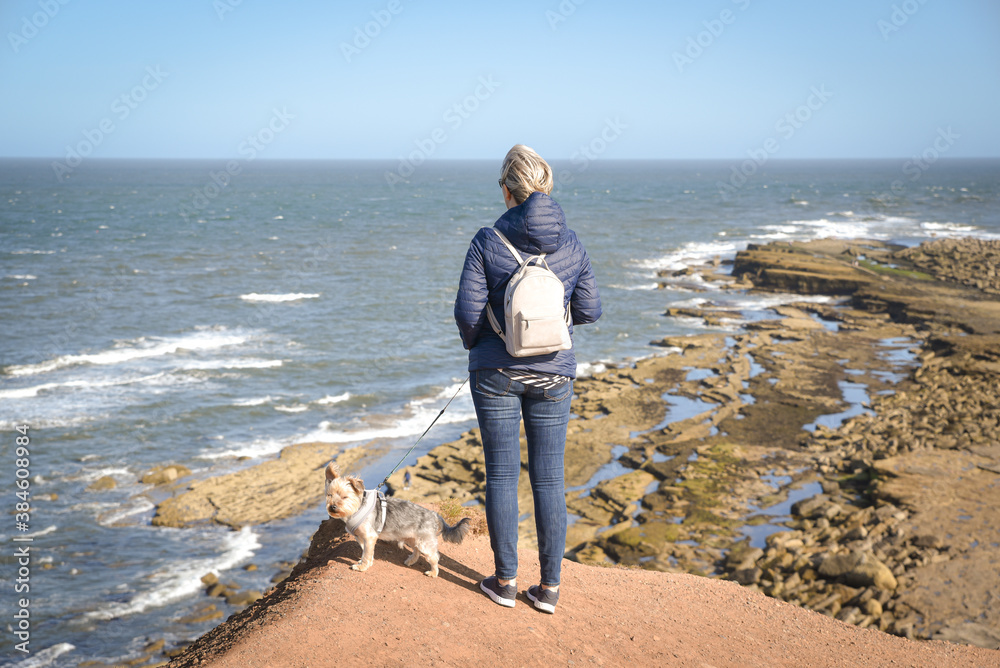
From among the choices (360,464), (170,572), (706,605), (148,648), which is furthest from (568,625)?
(360,464)

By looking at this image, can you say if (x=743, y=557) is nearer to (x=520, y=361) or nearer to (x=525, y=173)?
(x=520, y=361)

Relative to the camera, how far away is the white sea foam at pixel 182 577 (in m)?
9.89

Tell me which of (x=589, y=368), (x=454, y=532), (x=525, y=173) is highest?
(x=525, y=173)

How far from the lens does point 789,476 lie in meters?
13.0

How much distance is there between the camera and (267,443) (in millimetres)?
15406

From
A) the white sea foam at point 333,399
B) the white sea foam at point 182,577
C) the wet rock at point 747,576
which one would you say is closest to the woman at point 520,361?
the wet rock at point 747,576

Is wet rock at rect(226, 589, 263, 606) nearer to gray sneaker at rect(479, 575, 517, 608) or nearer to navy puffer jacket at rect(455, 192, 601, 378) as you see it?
gray sneaker at rect(479, 575, 517, 608)

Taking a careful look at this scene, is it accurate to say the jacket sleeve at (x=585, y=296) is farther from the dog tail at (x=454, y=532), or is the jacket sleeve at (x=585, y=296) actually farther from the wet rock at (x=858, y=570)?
the wet rock at (x=858, y=570)

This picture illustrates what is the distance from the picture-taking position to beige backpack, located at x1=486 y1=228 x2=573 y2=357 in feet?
11.6

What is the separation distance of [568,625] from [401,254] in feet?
139

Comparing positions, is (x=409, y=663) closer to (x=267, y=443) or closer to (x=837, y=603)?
(x=837, y=603)

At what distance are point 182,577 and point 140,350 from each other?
14.3 meters

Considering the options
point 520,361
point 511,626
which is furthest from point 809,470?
point 520,361

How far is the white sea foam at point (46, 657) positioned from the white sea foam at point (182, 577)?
0.65 m
